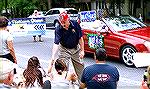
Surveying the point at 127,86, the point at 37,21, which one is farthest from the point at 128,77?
the point at 37,21

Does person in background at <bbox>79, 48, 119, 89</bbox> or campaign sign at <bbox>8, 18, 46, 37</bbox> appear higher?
person in background at <bbox>79, 48, 119, 89</bbox>

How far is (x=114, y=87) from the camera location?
541 centimetres

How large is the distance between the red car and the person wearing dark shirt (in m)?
3.04

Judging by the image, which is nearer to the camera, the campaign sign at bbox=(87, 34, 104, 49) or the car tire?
the car tire

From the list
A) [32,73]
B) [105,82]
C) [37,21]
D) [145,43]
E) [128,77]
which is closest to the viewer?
[105,82]

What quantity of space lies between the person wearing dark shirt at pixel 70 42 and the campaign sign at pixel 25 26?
432 inches

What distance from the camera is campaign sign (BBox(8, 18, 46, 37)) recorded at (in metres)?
18.9

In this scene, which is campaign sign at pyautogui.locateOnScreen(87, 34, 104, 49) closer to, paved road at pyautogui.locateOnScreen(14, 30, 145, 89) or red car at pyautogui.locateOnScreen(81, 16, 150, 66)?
red car at pyautogui.locateOnScreen(81, 16, 150, 66)

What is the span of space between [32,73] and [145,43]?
4.85m

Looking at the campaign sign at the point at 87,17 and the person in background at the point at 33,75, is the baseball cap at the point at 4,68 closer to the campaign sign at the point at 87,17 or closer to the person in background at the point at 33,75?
the person in background at the point at 33,75

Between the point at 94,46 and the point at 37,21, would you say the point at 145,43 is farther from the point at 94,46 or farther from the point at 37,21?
the point at 37,21

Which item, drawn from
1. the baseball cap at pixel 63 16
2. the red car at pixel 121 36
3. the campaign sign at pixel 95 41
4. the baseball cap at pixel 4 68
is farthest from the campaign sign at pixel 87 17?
the baseball cap at pixel 4 68

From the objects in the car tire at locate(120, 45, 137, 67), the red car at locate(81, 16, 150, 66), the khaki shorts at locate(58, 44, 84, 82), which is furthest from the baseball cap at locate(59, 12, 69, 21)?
the car tire at locate(120, 45, 137, 67)

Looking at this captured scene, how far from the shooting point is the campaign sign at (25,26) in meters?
18.9
